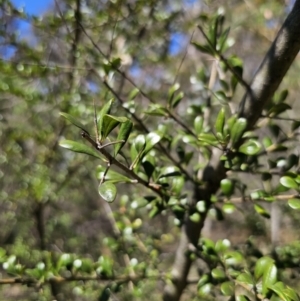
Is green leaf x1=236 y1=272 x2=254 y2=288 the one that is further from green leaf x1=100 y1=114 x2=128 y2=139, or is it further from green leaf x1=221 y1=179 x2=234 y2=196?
green leaf x1=100 y1=114 x2=128 y2=139

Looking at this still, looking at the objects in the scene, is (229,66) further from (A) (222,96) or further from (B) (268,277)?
(B) (268,277)

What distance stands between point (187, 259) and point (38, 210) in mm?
929

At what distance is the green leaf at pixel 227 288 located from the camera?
76 centimetres

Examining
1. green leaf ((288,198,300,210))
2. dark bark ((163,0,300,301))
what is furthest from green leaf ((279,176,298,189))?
dark bark ((163,0,300,301))

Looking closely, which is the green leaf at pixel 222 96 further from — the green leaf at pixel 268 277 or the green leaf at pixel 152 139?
→ the green leaf at pixel 268 277

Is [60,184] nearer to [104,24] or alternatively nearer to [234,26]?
[104,24]

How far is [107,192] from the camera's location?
1.86 feet

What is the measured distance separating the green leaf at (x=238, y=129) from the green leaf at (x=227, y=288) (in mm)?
268

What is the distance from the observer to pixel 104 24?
138cm

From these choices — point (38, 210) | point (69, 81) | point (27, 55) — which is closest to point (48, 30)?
point (27, 55)

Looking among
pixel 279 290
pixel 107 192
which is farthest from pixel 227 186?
pixel 107 192

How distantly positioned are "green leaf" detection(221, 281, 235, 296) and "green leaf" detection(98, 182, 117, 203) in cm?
33

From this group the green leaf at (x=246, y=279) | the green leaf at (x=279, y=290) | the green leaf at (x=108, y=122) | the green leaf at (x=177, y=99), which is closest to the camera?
the green leaf at (x=108, y=122)

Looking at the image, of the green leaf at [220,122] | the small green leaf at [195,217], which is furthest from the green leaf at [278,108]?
the small green leaf at [195,217]
